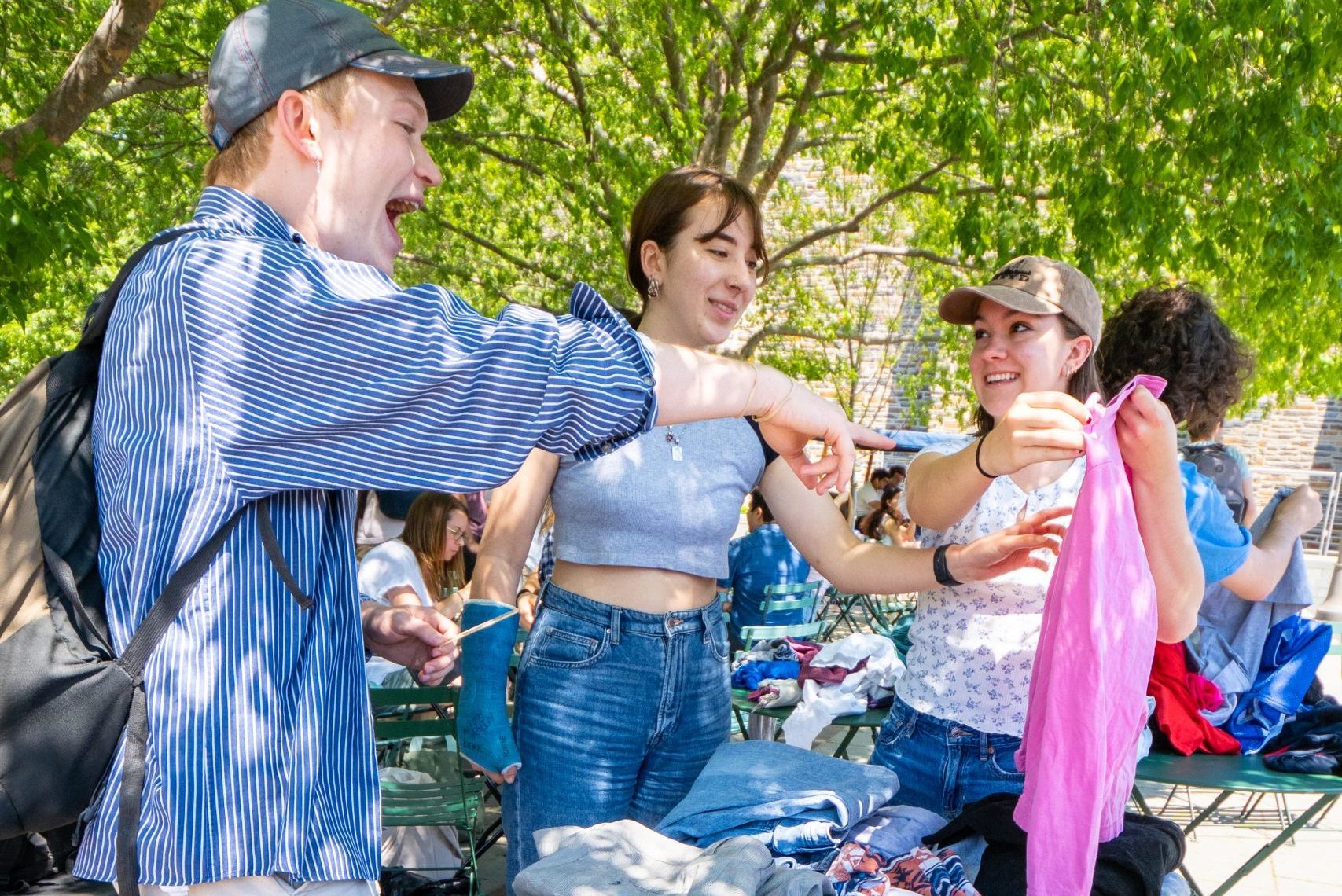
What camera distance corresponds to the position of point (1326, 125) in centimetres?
648

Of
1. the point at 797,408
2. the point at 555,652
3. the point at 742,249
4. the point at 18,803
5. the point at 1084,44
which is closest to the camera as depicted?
the point at 18,803

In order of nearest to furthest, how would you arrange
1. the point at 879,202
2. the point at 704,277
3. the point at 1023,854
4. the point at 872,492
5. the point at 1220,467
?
the point at 1023,854 → the point at 704,277 → the point at 1220,467 → the point at 879,202 → the point at 872,492

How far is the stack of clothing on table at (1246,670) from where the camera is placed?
11.1ft

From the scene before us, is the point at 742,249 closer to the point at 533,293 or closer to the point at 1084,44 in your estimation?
the point at 1084,44

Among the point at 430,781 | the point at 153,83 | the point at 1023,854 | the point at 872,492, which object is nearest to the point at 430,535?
the point at 430,781

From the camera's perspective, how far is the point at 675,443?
247 centimetres

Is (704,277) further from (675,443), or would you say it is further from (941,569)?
(941,569)

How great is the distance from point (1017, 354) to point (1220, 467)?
1737 millimetres

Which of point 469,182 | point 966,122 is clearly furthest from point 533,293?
point 966,122

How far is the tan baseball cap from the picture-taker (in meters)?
2.42

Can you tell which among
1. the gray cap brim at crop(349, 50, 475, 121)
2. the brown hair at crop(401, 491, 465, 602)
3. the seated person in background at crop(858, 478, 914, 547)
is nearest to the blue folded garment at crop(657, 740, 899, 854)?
the gray cap brim at crop(349, 50, 475, 121)

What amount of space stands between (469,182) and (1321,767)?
40.2ft

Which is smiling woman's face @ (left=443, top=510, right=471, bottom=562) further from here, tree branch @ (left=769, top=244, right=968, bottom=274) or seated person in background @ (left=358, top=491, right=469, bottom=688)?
tree branch @ (left=769, top=244, right=968, bottom=274)

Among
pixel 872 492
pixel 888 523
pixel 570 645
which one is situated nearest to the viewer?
pixel 570 645
